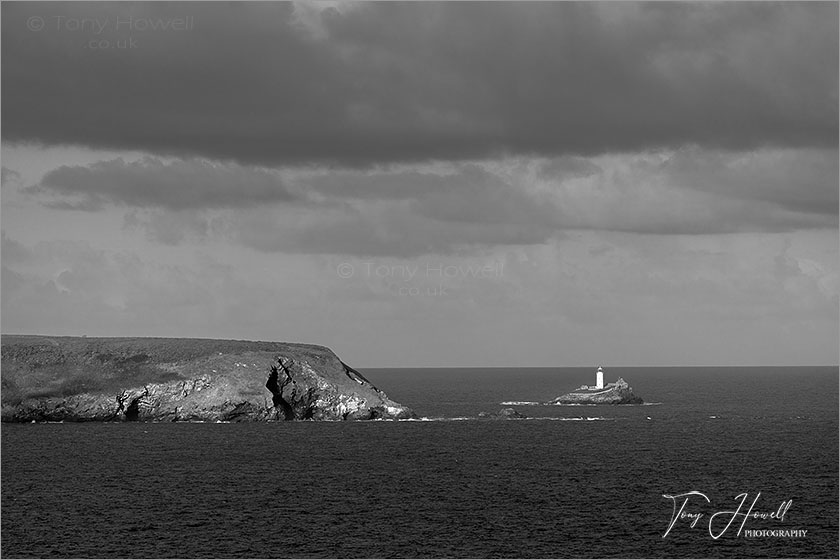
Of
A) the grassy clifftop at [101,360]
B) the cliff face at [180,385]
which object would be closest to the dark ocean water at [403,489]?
the cliff face at [180,385]

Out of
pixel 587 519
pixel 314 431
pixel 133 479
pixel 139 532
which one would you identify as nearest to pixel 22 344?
pixel 314 431

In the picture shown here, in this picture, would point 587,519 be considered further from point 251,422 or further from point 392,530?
point 251,422

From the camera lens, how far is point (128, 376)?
15725cm

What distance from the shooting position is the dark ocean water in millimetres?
66750

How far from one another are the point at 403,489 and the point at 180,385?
7694 centimetres

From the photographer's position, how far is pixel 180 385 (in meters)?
154

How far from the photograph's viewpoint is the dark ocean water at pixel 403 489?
6675cm

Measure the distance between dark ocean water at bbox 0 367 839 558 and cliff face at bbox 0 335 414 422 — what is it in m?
8.41

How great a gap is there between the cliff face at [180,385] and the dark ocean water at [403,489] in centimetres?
841
